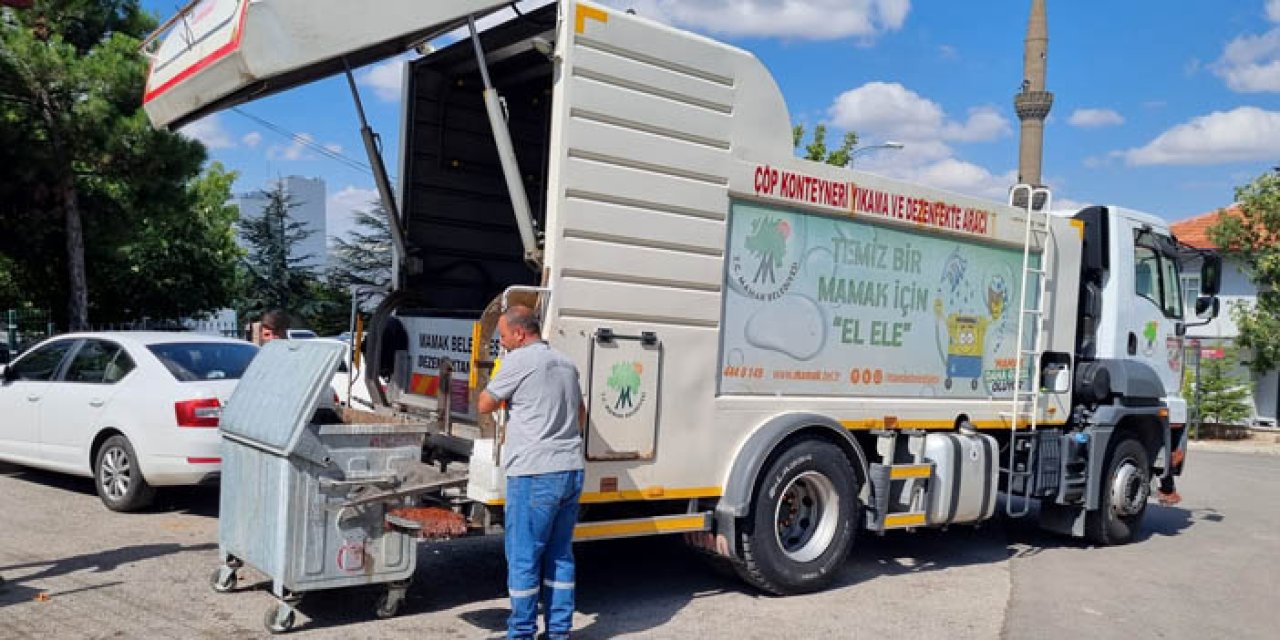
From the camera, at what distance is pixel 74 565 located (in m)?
6.37

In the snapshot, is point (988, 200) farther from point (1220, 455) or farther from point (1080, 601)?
point (1220, 455)

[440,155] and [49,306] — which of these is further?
[49,306]

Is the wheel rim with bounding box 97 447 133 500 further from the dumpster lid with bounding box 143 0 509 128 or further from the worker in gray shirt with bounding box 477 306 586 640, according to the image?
the worker in gray shirt with bounding box 477 306 586 640

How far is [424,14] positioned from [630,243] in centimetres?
160

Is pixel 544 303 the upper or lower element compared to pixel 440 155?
lower

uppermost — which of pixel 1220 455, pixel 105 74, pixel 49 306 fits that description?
pixel 105 74

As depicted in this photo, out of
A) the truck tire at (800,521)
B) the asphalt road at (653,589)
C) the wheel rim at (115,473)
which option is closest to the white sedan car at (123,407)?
the wheel rim at (115,473)

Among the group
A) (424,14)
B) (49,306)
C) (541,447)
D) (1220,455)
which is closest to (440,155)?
(424,14)

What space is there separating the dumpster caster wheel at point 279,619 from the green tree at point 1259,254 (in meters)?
23.2

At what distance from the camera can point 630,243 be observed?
18.6 ft

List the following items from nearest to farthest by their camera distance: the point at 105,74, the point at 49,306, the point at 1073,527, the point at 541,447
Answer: the point at 541,447 < the point at 1073,527 < the point at 105,74 < the point at 49,306

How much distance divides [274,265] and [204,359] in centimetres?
2802

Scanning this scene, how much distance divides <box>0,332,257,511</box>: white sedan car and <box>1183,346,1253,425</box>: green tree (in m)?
22.5

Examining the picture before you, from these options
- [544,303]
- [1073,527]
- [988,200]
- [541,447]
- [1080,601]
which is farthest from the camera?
[1073,527]
